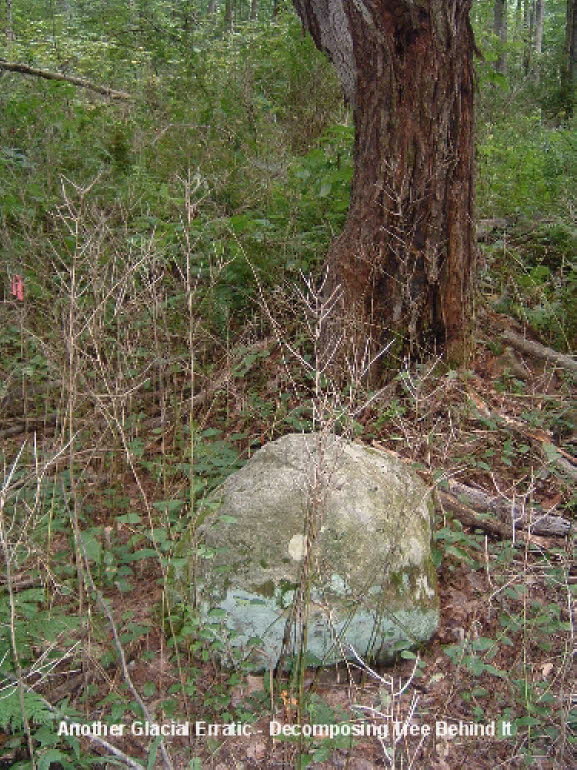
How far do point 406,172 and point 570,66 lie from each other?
9691mm

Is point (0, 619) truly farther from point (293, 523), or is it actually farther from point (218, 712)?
point (293, 523)

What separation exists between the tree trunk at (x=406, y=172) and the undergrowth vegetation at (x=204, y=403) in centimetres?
29

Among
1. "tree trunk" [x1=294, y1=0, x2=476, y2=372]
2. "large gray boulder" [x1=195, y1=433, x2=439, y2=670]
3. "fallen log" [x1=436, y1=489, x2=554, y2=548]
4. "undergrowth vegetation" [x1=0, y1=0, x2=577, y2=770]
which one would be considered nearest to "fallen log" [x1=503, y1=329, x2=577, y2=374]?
"undergrowth vegetation" [x1=0, y1=0, x2=577, y2=770]

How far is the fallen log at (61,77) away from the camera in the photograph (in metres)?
7.05

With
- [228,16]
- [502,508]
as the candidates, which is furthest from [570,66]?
[502,508]

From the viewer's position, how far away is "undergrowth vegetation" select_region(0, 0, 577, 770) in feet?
7.19

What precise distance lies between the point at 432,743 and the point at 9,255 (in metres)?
3.16

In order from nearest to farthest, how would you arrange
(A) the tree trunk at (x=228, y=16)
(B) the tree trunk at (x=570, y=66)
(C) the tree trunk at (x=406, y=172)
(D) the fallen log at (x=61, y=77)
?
1. (C) the tree trunk at (x=406, y=172)
2. (D) the fallen log at (x=61, y=77)
3. (B) the tree trunk at (x=570, y=66)
4. (A) the tree trunk at (x=228, y=16)

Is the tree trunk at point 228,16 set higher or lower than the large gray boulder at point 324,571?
higher

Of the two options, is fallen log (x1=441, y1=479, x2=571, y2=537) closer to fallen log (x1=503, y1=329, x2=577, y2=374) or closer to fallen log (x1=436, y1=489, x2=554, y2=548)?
fallen log (x1=436, y1=489, x2=554, y2=548)

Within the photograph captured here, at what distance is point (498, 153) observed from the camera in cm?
624

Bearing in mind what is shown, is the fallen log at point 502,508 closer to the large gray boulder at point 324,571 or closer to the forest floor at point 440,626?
the forest floor at point 440,626

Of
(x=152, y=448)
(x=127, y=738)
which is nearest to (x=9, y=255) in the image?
(x=152, y=448)

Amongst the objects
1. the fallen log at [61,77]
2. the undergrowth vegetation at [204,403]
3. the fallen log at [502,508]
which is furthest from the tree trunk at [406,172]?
the fallen log at [61,77]
